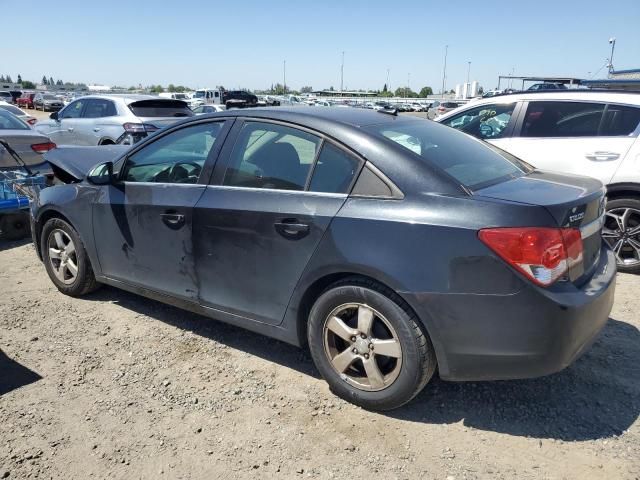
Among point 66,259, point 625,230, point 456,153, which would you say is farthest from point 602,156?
point 66,259

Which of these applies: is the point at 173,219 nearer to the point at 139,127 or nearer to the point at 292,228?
the point at 292,228

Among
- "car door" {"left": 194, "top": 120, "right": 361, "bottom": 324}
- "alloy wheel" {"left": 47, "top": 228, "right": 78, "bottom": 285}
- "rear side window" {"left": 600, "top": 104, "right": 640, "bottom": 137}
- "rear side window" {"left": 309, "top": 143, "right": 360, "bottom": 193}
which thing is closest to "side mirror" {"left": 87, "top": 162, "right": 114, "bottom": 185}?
"alloy wheel" {"left": 47, "top": 228, "right": 78, "bottom": 285}

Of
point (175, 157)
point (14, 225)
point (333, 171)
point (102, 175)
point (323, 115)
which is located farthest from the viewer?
point (14, 225)

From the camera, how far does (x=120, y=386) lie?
3164 mm

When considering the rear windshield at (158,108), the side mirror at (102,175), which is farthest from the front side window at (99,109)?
the side mirror at (102,175)

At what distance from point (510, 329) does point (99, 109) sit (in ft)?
35.1

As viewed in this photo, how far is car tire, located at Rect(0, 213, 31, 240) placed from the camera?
6.22 metres

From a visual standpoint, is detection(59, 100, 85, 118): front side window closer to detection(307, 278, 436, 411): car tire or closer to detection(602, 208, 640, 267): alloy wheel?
detection(307, 278, 436, 411): car tire

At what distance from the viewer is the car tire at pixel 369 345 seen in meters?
2.63

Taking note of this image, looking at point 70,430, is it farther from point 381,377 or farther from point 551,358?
point 551,358

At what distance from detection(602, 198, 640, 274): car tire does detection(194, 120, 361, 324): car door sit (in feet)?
11.5

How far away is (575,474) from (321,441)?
1206 mm

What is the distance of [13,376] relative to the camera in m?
3.28

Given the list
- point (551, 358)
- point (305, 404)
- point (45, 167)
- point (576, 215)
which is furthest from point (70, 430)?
Result: point (45, 167)
